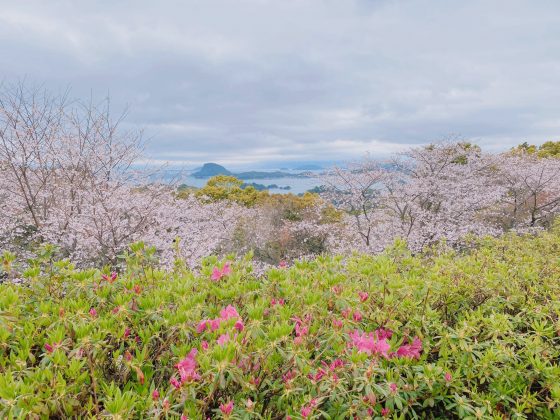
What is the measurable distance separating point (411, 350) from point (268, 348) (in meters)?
0.82

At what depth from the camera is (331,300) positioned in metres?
2.12

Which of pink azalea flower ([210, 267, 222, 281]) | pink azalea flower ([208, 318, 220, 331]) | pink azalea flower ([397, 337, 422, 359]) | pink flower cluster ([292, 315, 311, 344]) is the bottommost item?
pink azalea flower ([397, 337, 422, 359])

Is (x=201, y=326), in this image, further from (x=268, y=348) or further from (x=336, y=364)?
(x=336, y=364)

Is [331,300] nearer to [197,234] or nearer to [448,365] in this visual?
[448,365]

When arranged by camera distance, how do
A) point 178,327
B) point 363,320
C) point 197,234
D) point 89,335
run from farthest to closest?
1. point 197,234
2. point 363,320
3. point 178,327
4. point 89,335

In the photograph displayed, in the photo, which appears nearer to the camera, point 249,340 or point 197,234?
point 249,340

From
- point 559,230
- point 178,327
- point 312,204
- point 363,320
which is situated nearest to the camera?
point 178,327

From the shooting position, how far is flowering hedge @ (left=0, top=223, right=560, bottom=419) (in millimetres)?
1414

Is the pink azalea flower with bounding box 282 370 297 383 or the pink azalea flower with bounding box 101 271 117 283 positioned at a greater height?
the pink azalea flower with bounding box 101 271 117 283

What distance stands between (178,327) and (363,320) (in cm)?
108

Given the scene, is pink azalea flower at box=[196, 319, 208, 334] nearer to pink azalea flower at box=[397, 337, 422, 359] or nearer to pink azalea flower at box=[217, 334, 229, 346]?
pink azalea flower at box=[217, 334, 229, 346]

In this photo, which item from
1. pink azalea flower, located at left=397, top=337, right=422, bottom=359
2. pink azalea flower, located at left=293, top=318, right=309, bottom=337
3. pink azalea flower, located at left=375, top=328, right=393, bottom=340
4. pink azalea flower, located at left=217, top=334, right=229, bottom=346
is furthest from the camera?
pink azalea flower, located at left=375, top=328, right=393, bottom=340

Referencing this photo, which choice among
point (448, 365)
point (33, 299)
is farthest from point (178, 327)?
point (448, 365)

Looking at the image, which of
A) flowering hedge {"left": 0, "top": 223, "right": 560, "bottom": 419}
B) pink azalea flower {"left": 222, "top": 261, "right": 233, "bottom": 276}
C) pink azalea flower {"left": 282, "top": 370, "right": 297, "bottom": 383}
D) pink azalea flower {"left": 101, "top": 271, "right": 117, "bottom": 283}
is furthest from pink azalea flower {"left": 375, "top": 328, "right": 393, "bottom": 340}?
pink azalea flower {"left": 101, "top": 271, "right": 117, "bottom": 283}
